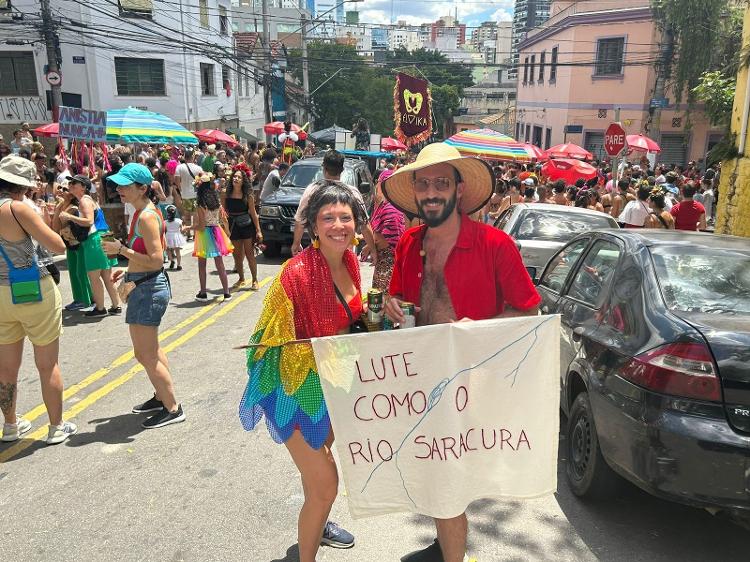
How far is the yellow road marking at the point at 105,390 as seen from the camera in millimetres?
4305

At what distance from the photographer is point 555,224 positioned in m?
8.31

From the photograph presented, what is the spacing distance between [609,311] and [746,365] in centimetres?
89

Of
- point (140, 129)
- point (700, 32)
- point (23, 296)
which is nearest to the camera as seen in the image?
point (23, 296)

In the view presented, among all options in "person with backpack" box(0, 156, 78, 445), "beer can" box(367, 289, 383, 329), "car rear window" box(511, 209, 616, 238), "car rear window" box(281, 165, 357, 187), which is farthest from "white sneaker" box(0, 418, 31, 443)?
"car rear window" box(281, 165, 357, 187)

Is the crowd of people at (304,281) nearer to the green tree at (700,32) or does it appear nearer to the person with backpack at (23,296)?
the person with backpack at (23,296)

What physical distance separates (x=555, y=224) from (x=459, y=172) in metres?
5.80

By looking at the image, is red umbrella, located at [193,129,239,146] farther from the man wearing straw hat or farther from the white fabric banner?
the white fabric banner

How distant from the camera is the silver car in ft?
25.8

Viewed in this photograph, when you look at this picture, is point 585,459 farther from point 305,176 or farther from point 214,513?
point 305,176

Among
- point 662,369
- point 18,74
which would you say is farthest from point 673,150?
point 18,74

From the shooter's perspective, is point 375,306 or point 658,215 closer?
point 375,306

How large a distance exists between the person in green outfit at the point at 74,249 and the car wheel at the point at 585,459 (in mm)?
5786

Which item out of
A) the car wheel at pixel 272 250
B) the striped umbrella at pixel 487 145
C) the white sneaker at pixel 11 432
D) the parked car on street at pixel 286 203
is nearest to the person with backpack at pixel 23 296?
the white sneaker at pixel 11 432

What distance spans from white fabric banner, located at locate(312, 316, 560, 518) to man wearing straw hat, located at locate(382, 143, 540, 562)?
0.22m
